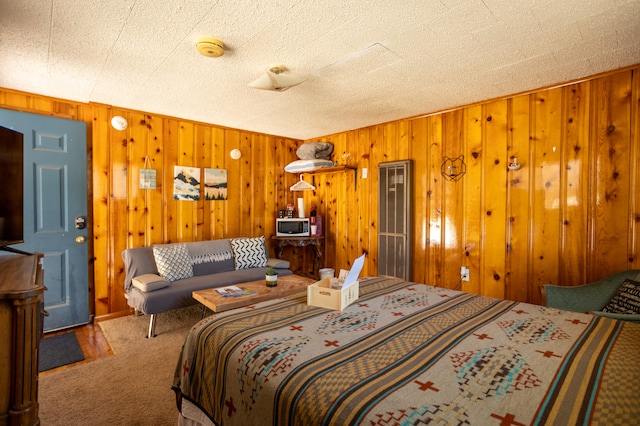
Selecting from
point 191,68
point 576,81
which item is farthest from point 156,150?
point 576,81

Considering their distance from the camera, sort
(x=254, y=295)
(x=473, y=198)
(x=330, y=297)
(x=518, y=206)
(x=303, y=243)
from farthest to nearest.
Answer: (x=303, y=243) < (x=473, y=198) < (x=518, y=206) < (x=254, y=295) < (x=330, y=297)

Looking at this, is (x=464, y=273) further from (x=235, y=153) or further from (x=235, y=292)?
(x=235, y=153)

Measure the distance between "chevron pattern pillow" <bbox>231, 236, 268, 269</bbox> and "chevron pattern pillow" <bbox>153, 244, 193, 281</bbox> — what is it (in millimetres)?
593

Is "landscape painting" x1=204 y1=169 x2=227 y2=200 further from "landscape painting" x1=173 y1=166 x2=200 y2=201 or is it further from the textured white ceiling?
the textured white ceiling

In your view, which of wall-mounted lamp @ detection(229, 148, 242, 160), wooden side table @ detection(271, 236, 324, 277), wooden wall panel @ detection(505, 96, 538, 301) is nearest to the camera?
wooden wall panel @ detection(505, 96, 538, 301)

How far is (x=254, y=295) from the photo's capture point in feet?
8.96

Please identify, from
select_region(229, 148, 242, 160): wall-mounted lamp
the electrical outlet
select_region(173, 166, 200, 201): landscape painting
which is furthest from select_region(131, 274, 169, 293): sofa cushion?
the electrical outlet

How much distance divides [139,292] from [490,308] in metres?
3.02

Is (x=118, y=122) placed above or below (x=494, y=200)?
above

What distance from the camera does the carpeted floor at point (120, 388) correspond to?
1.88 metres

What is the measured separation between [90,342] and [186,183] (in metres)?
1.96

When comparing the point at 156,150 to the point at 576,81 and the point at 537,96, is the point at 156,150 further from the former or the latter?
the point at 576,81

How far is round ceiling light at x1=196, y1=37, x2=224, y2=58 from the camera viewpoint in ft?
6.64

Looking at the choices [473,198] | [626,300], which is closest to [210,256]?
[473,198]
